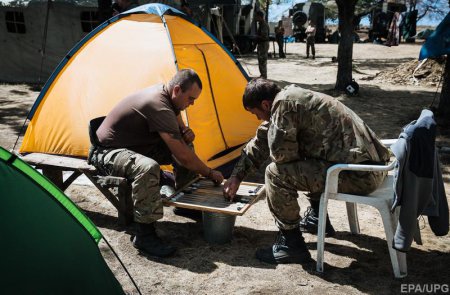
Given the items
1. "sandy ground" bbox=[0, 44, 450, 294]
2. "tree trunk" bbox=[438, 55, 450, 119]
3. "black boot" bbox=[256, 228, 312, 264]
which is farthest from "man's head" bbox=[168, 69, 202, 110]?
"tree trunk" bbox=[438, 55, 450, 119]

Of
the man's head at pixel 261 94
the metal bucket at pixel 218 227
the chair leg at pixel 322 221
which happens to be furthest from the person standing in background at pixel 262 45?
the chair leg at pixel 322 221

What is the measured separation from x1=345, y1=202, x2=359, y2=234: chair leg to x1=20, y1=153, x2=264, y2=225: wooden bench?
72cm

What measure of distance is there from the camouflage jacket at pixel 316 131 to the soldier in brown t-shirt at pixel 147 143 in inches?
31.8

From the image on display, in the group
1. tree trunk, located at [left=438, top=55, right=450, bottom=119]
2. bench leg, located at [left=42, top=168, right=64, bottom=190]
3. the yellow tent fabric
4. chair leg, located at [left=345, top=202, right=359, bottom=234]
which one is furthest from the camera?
tree trunk, located at [left=438, top=55, right=450, bottom=119]

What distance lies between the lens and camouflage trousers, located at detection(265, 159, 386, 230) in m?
3.22

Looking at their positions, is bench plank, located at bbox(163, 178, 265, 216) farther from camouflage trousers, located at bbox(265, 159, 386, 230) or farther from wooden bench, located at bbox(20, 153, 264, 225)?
camouflage trousers, located at bbox(265, 159, 386, 230)

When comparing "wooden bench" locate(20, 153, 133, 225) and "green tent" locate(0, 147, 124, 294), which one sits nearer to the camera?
"green tent" locate(0, 147, 124, 294)

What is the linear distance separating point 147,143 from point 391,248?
6.71ft

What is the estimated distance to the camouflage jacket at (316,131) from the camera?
318 centimetres

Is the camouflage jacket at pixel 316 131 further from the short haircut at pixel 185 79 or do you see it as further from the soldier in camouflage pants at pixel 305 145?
the short haircut at pixel 185 79

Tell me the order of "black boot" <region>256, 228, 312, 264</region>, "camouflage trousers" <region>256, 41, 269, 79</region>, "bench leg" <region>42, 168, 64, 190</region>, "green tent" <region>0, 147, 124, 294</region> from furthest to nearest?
"camouflage trousers" <region>256, 41, 269, 79</region>
"bench leg" <region>42, 168, 64, 190</region>
"black boot" <region>256, 228, 312, 264</region>
"green tent" <region>0, 147, 124, 294</region>

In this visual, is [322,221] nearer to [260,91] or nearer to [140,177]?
[260,91]

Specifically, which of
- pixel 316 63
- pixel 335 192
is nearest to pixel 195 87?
pixel 335 192

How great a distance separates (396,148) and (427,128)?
0.21m
